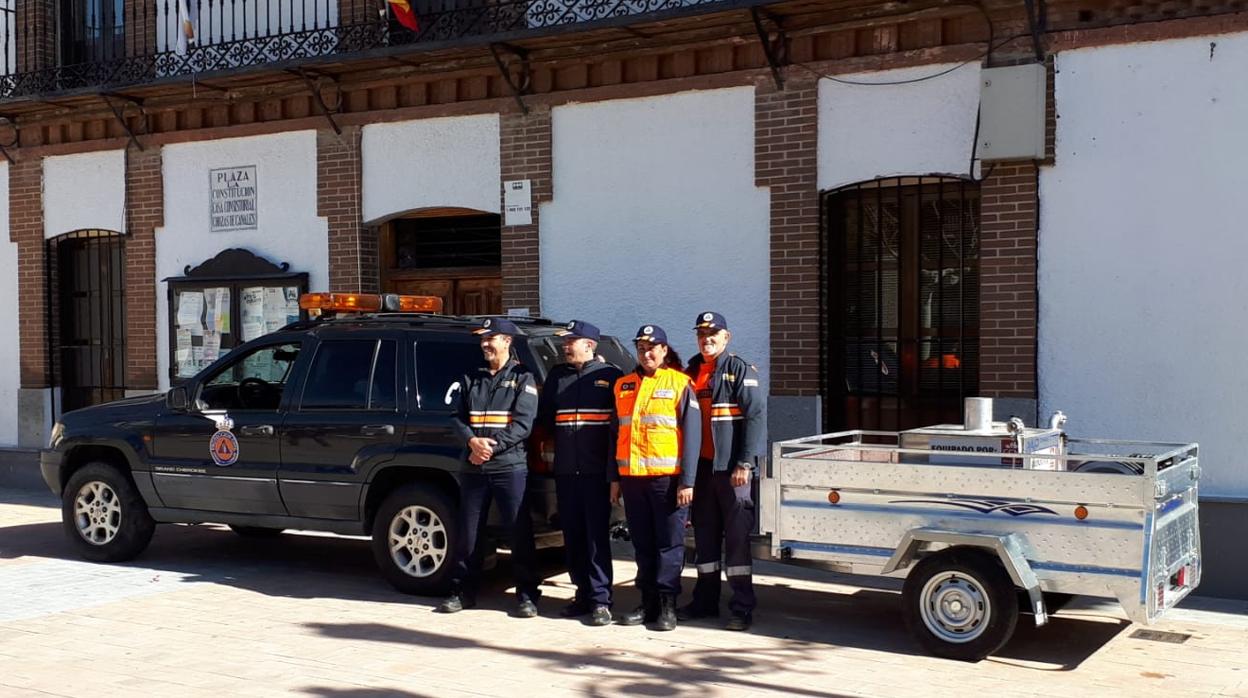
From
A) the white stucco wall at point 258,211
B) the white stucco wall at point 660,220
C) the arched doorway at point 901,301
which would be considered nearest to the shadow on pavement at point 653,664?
the arched doorway at point 901,301

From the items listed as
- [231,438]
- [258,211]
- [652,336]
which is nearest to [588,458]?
[652,336]

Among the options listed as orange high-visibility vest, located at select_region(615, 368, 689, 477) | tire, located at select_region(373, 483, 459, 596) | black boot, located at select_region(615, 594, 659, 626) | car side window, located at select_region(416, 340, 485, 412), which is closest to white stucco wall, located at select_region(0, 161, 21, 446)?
tire, located at select_region(373, 483, 459, 596)

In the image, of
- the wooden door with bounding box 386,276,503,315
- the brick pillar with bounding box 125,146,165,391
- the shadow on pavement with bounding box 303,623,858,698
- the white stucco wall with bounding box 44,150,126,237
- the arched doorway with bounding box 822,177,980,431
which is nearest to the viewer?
the shadow on pavement with bounding box 303,623,858,698

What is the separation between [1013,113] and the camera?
9.80m

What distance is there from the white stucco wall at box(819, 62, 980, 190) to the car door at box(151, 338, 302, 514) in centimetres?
454

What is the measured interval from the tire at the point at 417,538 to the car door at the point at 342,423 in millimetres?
273

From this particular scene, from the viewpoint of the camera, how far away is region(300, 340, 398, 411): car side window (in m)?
8.98

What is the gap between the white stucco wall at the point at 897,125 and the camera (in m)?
10.2

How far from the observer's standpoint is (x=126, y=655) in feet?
23.8

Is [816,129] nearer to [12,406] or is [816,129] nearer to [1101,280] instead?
[1101,280]

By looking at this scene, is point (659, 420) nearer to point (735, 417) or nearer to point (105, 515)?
point (735, 417)

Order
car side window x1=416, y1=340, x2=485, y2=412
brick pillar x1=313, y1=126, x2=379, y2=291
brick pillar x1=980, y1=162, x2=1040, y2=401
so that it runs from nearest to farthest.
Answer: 1. car side window x1=416, y1=340, x2=485, y2=412
2. brick pillar x1=980, y1=162, x2=1040, y2=401
3. brick pillar x1=313, y1=126, x2=379, y2=291

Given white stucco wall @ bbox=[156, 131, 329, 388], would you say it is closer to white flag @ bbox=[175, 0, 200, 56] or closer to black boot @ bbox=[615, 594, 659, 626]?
white flag @ bbox=[175, 0, 200, 56]

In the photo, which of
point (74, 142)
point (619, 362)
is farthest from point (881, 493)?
point (74, 142)
